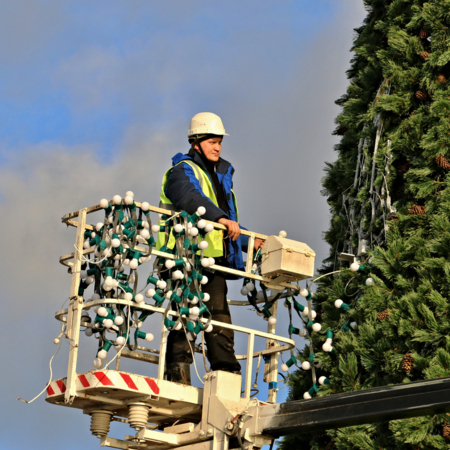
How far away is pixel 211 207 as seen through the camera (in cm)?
1045

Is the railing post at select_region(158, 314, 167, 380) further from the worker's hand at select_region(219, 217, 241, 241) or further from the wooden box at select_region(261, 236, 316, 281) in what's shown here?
the wooden box at select_region(261, 236, 316, 281)

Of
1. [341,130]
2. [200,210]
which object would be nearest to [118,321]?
[200,210]

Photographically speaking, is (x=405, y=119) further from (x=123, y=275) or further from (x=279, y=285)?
(x=123, y=275)

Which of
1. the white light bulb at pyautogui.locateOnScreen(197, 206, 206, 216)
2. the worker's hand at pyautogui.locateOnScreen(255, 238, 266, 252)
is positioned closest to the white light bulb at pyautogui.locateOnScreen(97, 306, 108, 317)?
the white light bulb at pyautogui.locateOnScreen(197, 206, 206, 216)

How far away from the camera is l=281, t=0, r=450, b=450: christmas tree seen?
10.1m

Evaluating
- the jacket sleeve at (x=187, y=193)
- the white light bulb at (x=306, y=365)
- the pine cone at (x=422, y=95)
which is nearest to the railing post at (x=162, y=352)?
the jacket sleeve at (x=187, y=193)

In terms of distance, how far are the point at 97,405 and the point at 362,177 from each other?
436 cm

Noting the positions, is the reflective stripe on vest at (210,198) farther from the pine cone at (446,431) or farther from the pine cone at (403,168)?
the pine cone at (446,431)

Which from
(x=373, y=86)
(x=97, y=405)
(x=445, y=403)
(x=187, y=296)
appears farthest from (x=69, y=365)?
(x=373, y=86)

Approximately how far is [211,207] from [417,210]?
221cm

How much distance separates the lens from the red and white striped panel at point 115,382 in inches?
364

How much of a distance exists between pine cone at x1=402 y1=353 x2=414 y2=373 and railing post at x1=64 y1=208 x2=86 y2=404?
3.13 metres

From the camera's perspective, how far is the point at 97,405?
32.3 ft

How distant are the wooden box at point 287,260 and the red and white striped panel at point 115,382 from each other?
70.2 inches
